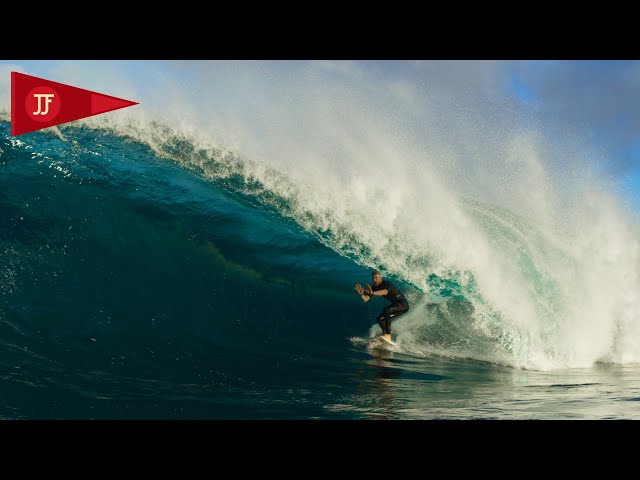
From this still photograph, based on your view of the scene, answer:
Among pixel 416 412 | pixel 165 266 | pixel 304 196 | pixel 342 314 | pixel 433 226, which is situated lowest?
pixel 416 412

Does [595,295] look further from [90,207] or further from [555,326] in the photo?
[90,207]

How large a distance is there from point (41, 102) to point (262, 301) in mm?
3834

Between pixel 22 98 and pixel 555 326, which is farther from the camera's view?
pixel 555 326

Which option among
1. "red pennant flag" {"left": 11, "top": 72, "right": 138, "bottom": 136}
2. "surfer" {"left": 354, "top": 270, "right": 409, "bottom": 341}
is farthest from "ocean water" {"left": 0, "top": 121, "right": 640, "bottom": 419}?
"red pennant flag" {"left": 11, "top": 72, "right": 138, "bottom": 136}

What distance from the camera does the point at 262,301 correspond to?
7.87 meters

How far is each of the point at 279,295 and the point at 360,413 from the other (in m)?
3.89

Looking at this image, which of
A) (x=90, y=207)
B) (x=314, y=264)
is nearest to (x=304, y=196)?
(x=314, y=264)

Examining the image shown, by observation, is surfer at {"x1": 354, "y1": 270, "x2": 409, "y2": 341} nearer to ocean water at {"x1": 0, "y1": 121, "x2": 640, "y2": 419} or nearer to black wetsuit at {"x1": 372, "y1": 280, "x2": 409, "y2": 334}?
black wetsuit at {"x1": 372, "y1": 280, "x2": 409, "y2": 334}

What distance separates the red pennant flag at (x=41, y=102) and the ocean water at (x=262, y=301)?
2128 mm

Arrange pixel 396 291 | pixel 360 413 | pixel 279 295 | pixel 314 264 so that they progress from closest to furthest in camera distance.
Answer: pixel 360 413 → pixel 396 291 → pixel 279 295 → pixel 314 264

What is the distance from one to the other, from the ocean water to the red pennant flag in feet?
6.98

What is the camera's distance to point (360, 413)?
4426 mm

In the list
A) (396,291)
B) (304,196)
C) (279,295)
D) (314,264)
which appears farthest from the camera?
(304,196)

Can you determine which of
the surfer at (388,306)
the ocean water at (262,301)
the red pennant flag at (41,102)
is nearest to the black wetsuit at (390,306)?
the surfer at (388,306)
